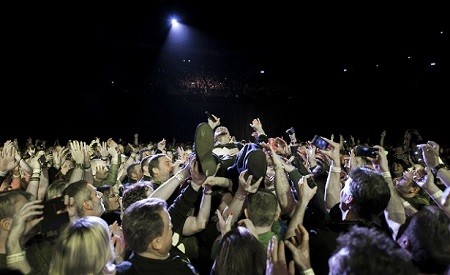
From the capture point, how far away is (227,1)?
15758 mm


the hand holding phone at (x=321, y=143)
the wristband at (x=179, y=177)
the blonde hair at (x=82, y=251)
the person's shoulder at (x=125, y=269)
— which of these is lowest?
the person's shoulder at (x=125, y=269)

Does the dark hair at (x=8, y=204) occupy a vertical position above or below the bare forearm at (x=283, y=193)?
below

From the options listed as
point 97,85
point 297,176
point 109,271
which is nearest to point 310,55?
point 97,85

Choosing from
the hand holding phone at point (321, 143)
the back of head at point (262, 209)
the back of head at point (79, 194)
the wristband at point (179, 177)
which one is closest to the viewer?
the back of head at point (262, 209)

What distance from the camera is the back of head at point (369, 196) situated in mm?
2359

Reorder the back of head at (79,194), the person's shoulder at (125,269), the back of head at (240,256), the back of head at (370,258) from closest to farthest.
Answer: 1. the back of head at (370,258)
2. the back of head at (240,256)
3. the person's shoulder at (125,269)
4. the back of head at (79,194)

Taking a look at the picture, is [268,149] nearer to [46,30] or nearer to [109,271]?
[109,271]

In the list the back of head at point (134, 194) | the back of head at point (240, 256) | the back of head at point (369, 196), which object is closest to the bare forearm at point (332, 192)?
the back of head at point (369, 196)

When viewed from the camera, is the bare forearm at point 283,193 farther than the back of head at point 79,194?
Yes

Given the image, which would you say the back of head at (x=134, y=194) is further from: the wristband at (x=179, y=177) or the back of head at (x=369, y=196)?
the back of head at (x=369, y=196)

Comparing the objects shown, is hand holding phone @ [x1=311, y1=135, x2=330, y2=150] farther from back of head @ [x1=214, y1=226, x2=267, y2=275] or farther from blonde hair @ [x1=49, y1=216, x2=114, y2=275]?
blonde hair @ [x1=49, y1=216, x2=114, y2=275]

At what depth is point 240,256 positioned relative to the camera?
74.8 inches

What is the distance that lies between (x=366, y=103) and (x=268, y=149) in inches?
718

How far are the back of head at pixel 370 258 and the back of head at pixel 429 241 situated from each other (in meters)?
0.50
